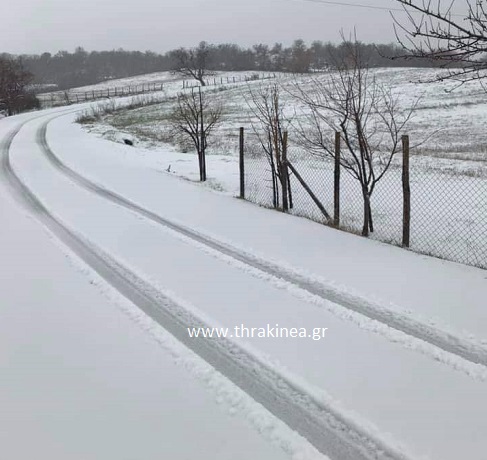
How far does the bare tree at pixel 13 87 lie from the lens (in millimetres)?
44000

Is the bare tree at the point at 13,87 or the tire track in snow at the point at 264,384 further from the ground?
the bare tree at the point at 13,87

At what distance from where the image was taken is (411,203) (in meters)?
11.4

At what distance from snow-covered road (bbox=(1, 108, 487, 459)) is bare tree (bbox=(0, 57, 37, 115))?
39.6 metres

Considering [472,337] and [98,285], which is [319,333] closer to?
[472,337]

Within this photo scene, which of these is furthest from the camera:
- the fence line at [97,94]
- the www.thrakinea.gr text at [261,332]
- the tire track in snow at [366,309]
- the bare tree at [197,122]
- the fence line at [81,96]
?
the fence line at [97,94]

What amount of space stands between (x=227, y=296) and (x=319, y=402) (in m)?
2.13

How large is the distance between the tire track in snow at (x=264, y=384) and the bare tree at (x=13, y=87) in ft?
144

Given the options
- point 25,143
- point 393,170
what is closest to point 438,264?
point 393,170

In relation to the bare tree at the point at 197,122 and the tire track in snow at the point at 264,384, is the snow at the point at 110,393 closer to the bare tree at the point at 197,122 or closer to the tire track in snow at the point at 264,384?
the tire track in snow at the point at 264,384

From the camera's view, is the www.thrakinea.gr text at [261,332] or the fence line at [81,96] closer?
the www.thrakinea.gr text at [261,332]

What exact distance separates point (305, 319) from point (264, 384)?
3.96 ft

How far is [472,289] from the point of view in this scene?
18.1ft

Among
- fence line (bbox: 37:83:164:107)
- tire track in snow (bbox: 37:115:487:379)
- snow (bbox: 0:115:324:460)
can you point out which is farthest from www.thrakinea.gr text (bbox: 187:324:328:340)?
fence line (bbox: 37:83:164:107)

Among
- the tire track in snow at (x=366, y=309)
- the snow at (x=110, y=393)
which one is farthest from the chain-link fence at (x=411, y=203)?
the snow at (x=110, y=393)
